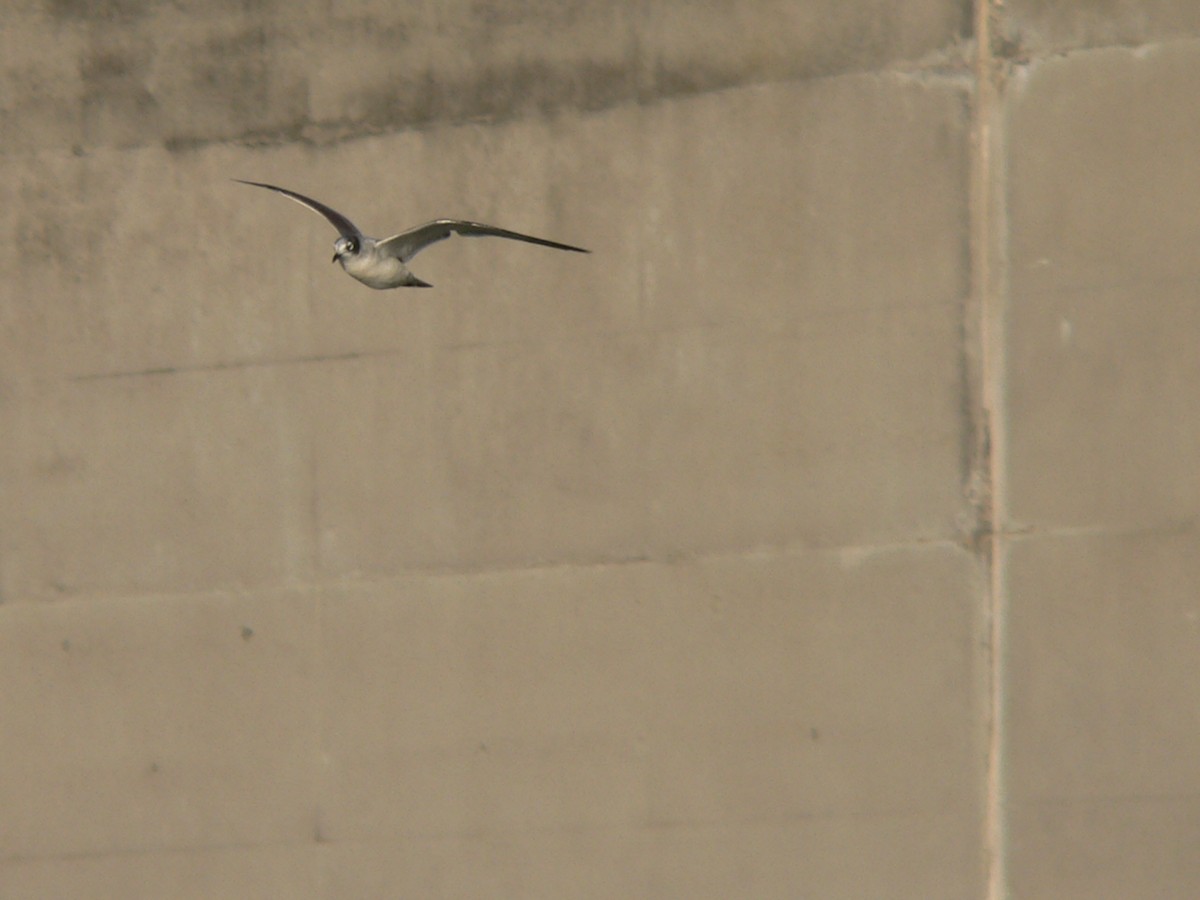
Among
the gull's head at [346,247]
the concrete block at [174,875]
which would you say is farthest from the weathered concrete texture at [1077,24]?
the concrete block at [174,875]

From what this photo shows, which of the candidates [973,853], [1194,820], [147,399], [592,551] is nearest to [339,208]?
[147,399]

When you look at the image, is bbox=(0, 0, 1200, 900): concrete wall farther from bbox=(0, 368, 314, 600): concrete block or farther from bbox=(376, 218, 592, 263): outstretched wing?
bbox=(376, 218, 592, 263): outstretched wing

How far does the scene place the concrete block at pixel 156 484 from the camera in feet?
20.6

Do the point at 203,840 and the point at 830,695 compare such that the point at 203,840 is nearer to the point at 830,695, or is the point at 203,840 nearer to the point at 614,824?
the point at 614,824

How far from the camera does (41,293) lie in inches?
259

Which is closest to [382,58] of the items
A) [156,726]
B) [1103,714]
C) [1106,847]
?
[156,726]

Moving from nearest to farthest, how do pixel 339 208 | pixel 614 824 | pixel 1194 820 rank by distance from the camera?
pixel 1194 820 < pixel 614 824 < pixel 339 208

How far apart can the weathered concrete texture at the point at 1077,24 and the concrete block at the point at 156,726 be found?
3234 millimetres

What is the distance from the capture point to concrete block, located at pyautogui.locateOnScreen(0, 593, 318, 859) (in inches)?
243

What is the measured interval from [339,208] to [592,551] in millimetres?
1628

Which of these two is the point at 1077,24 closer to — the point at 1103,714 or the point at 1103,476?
the point at 1103,476

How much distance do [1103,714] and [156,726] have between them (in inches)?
134

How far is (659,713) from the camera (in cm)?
585

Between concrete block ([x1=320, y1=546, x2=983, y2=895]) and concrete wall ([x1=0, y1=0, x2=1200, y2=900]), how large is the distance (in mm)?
15
